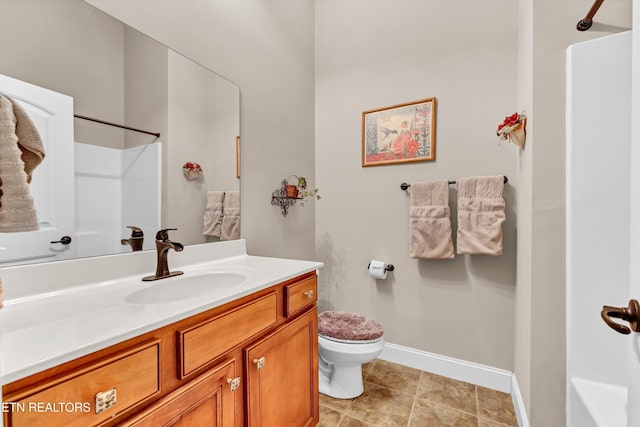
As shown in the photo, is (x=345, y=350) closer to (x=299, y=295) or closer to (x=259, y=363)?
(x=299, y=295)

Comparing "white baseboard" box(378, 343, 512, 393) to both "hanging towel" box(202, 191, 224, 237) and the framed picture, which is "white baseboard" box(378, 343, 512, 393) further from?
"hanging towel" box(202, 191, 224, 237)

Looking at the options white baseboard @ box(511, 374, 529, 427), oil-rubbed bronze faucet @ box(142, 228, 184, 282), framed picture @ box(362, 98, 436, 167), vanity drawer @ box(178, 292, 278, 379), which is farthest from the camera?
framed picture @ box(362, 98, 436, 167)

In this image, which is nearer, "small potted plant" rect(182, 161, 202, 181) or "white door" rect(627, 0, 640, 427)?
"white door" rect(627, 0, 640, 427)

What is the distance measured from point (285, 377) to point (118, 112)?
129 cm

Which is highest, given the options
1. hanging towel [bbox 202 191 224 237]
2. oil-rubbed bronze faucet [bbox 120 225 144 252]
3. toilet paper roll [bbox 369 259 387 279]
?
hanging towel [bbox 202 191 224 237]

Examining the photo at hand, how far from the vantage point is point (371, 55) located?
2221mm

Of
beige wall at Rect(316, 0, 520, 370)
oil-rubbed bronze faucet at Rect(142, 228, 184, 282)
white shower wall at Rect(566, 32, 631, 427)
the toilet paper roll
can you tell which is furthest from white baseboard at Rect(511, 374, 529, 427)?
oil-rubbed bronze faucet at Rect(142, 228, 184, 282)

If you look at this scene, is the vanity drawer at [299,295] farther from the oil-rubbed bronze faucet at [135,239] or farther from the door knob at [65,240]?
the door knob at [65,240]

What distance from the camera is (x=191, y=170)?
146 cm

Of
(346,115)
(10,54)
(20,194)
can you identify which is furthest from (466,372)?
(10,54)

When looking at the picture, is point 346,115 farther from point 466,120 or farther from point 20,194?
point 20,194

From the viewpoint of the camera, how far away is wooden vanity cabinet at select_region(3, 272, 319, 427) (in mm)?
547

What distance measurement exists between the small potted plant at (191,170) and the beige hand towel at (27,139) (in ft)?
2.37

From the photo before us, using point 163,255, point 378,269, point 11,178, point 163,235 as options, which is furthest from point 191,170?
point 378,269
